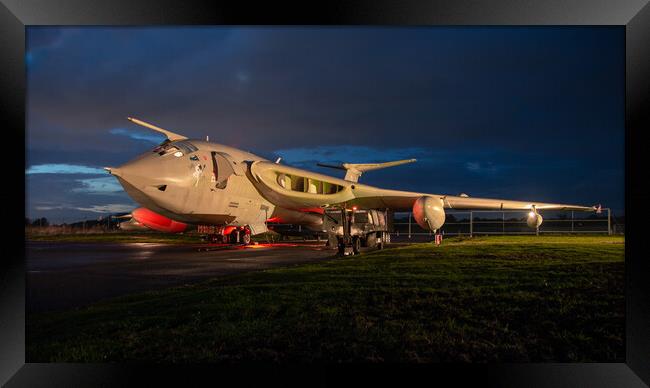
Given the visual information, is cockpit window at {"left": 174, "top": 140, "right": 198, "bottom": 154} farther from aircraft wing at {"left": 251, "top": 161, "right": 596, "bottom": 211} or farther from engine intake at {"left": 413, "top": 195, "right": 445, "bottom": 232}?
engine intake at {"left": 413, "top": 195, "right": 445, "bottom": 232}

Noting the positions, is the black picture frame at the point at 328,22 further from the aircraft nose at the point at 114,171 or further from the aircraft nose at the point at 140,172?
the aircraft nose at the point at 140,172

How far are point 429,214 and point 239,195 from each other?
7849 millimetres

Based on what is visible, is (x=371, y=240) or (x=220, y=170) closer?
(x=220, y=170)

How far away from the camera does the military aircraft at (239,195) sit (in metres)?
12.9

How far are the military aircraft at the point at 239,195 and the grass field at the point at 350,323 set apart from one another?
221 inches

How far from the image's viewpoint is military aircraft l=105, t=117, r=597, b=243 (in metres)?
12.9

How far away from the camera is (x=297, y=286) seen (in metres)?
7.39

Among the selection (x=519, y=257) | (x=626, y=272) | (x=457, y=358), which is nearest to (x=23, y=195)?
(x=457, y=358)

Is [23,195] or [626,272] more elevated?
[23,195]

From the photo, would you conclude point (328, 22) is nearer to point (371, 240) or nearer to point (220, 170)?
point (220, 170)

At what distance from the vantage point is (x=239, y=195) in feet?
55.3

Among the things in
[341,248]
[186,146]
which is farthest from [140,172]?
[341,248]

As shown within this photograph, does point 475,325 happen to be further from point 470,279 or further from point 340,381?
point 470,279

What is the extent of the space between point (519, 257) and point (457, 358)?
8334 millimetres
